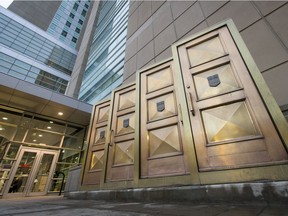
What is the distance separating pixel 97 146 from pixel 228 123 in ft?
10.4

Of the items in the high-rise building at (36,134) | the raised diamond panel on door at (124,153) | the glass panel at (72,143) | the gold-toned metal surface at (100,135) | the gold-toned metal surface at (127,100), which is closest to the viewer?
the raised diamond panel on door at (124,153)

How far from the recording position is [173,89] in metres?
3.14

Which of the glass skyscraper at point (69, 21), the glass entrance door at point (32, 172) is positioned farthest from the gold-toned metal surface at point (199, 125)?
the glass skyscraper at point (69, 21)

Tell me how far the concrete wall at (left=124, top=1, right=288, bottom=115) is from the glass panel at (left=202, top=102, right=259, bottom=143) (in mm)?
615

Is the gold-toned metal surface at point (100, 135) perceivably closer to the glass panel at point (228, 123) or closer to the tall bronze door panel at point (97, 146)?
the tall bronze door panel at point (97, 146)

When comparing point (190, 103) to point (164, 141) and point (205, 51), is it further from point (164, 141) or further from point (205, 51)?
point (205, 51)

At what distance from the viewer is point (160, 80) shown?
3.48 metres

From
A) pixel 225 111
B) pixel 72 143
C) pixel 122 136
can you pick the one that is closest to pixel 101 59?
pixel 72 143

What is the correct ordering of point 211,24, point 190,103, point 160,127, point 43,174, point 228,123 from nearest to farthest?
1. point 228,123
2. point 190,103
3. point 160,127
4. point 211,24
5. point 43,174


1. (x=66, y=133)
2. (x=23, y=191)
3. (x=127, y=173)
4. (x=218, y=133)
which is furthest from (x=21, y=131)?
(x=218, y=133)

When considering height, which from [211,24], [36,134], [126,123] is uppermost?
[211,24]

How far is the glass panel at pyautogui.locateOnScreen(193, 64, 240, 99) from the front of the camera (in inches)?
94.7

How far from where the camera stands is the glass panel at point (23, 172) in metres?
7.21

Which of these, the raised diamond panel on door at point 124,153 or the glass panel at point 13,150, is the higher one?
the glass panel at point 13,150
